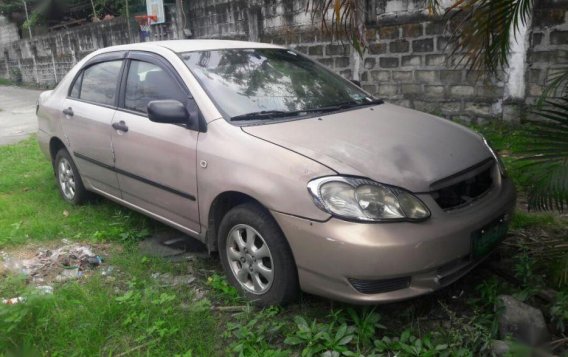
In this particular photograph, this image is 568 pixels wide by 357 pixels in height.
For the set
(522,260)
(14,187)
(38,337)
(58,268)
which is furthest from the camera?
(14,187)

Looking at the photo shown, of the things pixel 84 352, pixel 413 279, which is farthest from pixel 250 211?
pixel 84 352

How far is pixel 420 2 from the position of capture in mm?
6672

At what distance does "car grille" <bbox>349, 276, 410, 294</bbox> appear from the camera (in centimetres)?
248

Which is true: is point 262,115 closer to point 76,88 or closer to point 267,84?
point 267,84

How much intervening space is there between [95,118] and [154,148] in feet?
3.28

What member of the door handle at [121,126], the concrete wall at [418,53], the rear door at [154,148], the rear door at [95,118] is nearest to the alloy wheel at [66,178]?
the rear door at [95,118]

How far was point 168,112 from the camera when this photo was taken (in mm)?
3154

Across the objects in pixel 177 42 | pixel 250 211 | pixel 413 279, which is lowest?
pixel 413 279

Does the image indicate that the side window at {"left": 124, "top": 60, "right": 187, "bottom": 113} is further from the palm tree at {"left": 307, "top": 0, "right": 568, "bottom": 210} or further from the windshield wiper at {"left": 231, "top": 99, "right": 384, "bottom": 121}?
the palm tree at {"left": 307, "top": 0, "right": 568, "bottom": 210}

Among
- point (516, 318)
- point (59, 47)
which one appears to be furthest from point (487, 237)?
point (59, 47)

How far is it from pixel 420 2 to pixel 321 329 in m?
5.36

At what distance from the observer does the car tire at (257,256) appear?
2721mm

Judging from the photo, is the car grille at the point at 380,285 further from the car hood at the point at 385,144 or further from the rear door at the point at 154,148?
the rear door at the point at 154,148

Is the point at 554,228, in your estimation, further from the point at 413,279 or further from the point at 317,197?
the point at 317,197
